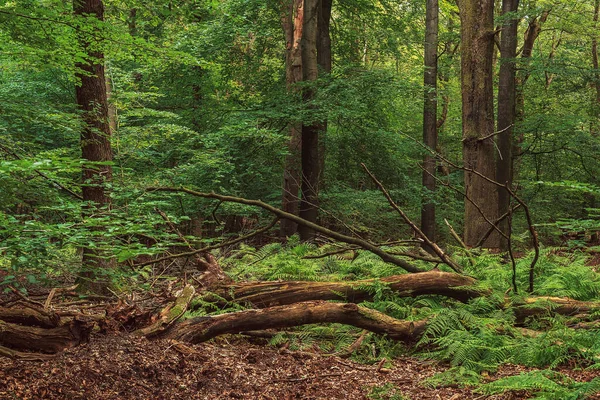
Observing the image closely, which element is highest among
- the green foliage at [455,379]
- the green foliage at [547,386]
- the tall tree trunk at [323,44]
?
the tall tree trunk at [323,44]

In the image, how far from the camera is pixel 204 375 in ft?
13.9

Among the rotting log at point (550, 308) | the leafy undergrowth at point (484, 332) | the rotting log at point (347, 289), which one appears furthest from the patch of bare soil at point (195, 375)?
the rotting log at point (550, 308)

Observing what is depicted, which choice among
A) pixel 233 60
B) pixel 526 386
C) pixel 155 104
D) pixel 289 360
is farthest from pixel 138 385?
pixel 155 104

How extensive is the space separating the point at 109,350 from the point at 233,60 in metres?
12.1

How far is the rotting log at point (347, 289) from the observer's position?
19.4 feet

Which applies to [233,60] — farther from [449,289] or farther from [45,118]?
[449,289]

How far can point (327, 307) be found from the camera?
5434 millimetres

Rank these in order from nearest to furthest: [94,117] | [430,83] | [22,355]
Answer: [22,355] → [94,117] → [430,83]

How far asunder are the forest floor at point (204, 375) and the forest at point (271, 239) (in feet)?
0.07

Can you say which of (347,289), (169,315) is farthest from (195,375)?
(347,289)

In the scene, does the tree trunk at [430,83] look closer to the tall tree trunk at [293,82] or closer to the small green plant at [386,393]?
the tall tree trunk at [293,82]

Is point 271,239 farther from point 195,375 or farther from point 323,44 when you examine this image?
point 195,375

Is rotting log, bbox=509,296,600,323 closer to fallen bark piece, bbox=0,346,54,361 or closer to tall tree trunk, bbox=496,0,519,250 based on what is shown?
fallen bark piece, bbox=0,346,54,361

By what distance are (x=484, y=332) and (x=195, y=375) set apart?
9.67 ft
